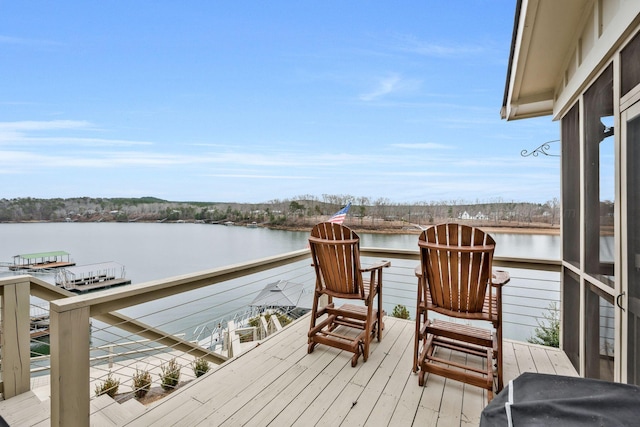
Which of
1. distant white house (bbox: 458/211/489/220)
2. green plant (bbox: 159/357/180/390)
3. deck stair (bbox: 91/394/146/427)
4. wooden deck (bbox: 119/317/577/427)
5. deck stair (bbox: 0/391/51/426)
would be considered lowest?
green plant (bbox: 159/357/180/390)

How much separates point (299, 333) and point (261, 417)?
1297 mm

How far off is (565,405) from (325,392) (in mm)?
1679

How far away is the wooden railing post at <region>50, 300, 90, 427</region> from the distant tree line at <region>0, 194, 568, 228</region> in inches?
120

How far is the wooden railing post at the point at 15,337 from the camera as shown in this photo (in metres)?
2.08

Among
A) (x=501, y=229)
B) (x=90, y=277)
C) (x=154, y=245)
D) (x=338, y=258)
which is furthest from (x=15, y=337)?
(x=154, y=245)

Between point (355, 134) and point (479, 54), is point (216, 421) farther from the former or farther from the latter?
point (355, 134)

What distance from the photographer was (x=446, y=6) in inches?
361

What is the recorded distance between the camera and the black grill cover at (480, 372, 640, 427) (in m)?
0.70

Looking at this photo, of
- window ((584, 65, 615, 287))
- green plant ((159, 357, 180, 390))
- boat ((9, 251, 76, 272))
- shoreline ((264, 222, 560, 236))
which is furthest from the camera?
boat ((9, 251, 76, 272))

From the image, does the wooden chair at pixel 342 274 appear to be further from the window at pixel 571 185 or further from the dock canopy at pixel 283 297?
the dock canopy at pixel 283 297

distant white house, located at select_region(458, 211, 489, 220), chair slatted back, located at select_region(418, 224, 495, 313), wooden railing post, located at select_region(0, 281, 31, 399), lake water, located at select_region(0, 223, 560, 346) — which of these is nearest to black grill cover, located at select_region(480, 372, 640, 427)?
chair slatted back, located at select_region(418, 224, 495, 313)

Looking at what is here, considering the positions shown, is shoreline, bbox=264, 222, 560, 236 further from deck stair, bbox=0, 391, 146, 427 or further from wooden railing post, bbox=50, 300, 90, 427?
deck stair, bbox=0, 391, 146, 427

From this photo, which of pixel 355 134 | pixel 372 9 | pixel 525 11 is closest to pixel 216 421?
pixel 525 11

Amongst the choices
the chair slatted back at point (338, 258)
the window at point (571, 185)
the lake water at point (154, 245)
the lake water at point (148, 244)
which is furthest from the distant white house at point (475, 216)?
the lake water at point (154, 245)
